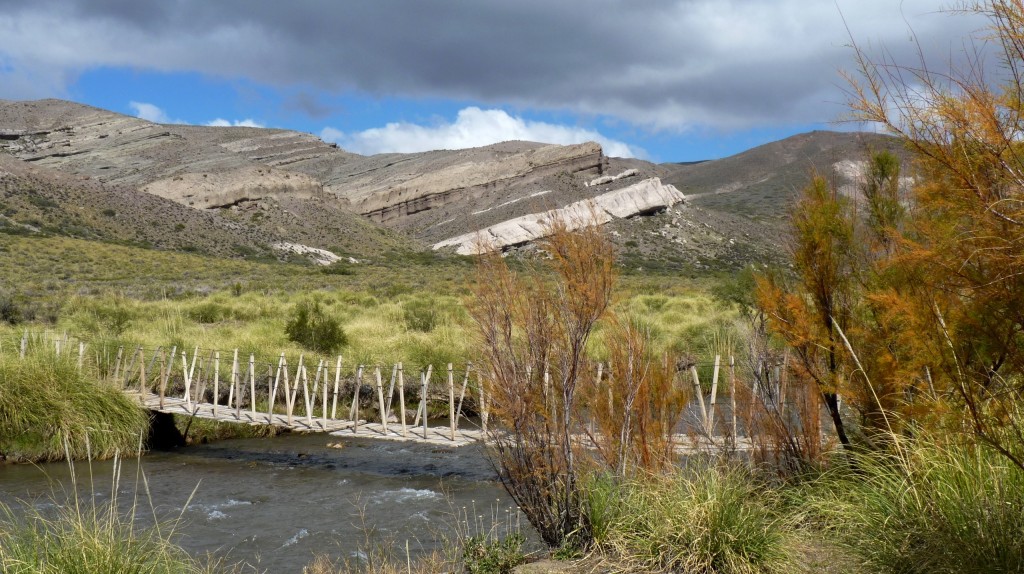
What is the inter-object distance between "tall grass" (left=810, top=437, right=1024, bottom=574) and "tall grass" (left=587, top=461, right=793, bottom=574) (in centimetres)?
41

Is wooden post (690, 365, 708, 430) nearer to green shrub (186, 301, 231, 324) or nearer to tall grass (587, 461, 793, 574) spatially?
tall grass (587, 461, 793, 574)

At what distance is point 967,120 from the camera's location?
316 cm

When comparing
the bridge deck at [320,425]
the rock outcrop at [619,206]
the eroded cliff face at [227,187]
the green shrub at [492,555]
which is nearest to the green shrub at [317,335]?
the bridge deck at [320,425]

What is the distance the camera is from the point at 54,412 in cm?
1135

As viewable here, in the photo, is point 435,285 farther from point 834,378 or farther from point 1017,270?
point 1017,270

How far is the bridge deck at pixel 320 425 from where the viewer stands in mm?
10484

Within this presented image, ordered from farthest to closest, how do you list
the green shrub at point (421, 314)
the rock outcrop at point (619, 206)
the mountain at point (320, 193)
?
the rock outcrop at point (619, 206) < the mountain at point (320, 193) < the green shrub at point (421, 314)

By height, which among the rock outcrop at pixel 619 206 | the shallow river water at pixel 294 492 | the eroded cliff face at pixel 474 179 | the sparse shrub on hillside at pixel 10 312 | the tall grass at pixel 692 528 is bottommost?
the shallow river water at pixel 294 492

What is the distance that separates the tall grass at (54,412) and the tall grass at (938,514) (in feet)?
31.2

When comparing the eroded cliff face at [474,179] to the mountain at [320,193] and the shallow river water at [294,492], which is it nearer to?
the mountain at [320,193]

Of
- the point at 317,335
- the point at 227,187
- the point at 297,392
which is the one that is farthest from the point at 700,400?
the point at 227,187

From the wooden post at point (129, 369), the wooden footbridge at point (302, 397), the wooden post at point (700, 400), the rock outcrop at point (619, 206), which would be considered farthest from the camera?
the rock outcrop at point (619, 206)

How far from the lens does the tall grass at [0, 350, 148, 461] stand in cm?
1122

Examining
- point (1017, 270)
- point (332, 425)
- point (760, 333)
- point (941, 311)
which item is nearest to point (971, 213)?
point (1017, 270)
